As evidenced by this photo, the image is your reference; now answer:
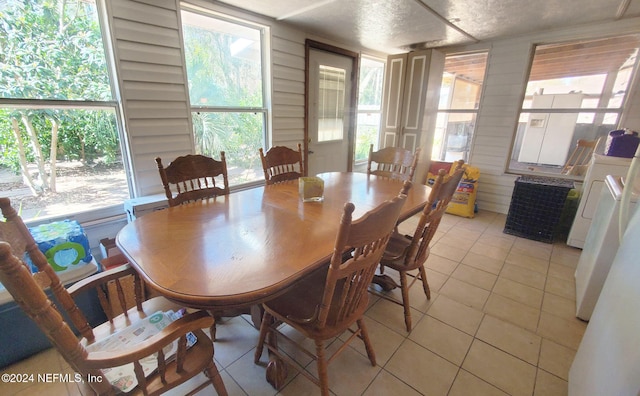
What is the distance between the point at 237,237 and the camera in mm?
1210

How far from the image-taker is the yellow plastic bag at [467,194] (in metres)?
3.63

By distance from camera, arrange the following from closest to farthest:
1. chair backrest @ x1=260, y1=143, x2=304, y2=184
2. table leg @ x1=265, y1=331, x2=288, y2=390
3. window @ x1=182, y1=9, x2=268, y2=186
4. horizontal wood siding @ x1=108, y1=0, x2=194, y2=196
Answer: table leg @ x1=265, y1=331, x2=288, y2=390, horizontal wood siding @ x1=108, y1=0, x2=194, y2=196, chair backrest @ x1=260, y1=143, x2=304, y2=184, window @ x1=182, y1=9, x2=268, y2=186

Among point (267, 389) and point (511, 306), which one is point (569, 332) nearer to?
point (511, 306)

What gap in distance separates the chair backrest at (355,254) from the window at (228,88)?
2203mm

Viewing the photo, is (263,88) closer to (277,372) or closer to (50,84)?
(50,84)

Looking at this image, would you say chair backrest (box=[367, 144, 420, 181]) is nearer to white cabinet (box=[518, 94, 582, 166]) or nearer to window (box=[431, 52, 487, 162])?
window (box=[431, 52, 487, 162])

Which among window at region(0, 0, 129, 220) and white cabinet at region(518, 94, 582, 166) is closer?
window at region(0, 0, 129, 220)

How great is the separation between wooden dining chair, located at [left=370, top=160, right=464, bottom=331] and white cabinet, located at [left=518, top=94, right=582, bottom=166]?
274 cm

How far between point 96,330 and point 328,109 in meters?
3.36

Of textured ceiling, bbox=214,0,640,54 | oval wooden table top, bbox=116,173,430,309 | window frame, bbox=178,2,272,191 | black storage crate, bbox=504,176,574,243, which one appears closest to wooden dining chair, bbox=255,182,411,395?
oval wooden table top, bbox=116,173,430,309

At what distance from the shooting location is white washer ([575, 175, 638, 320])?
1.69m

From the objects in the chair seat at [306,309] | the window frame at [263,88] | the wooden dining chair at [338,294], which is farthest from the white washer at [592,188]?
the window frame at [263,88]

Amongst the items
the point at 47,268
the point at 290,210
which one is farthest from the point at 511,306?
the point at 47,268

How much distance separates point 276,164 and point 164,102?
1.09 m
